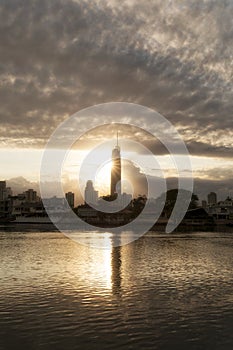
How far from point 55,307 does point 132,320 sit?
19.2ft

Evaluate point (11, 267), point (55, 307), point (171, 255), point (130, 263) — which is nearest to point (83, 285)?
point (55, 307)

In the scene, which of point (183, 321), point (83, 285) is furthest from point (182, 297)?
point (83, 285)

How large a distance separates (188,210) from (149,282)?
499 feet

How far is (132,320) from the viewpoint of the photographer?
24594 millimetres

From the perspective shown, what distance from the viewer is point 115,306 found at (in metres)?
27.8

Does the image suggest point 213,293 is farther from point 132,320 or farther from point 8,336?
point 8,336

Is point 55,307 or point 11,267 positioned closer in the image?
point 55,307

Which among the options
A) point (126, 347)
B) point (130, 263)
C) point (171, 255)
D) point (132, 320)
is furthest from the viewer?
point (171, 255)

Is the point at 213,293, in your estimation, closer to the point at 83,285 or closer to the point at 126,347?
the point at 83,285

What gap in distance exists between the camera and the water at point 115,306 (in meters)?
21.0

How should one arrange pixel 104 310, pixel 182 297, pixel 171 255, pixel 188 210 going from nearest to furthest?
pixel 104 310
pixel 182 297
pixel 171 255
pixel 188 210

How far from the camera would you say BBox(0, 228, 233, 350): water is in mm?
21016

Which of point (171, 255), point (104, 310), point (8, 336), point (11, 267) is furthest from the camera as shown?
point (171, 255)

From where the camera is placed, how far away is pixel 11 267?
46.0m
